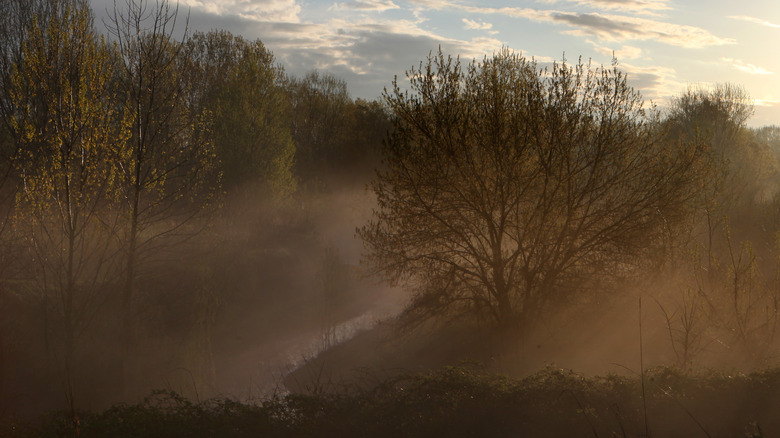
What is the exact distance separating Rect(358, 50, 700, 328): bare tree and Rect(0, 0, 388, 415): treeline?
15.9 ft

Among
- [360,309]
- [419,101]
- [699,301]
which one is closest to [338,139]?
[360,309]

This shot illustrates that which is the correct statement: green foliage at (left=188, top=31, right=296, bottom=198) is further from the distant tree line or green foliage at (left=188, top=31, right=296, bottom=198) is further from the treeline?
the distant tree line

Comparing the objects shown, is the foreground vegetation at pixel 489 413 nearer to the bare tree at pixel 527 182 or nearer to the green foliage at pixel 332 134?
the bare tree at pixel 527 182

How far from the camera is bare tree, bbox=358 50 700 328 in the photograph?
1264 cm

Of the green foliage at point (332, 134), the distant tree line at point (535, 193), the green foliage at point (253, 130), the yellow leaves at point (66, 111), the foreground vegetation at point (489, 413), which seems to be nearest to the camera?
the foreground vegetation at point (489, 413)

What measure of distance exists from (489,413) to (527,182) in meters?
6.11

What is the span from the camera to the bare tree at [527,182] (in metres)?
12.6

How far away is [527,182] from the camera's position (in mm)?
12688

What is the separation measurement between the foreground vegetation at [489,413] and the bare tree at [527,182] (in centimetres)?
440

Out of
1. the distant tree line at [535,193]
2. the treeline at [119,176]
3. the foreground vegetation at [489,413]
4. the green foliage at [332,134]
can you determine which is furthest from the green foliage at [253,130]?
the foreground vegetation at [489,413]

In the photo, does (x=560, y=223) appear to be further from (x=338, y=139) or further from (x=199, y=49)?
(x=199, y=49)

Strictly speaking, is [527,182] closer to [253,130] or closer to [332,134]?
[253,130]

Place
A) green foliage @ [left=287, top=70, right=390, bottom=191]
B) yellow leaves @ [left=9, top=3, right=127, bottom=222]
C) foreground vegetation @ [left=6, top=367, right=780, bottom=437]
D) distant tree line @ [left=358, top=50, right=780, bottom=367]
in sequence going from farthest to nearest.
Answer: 1. green foliage @ [left=287, top=70, right=390, bottom=191]
2. distant tree line @ [left=358, top=50, right=780, bottom=367]
3. yellow leaves @ [left=9, top=3, right=127, bottom=222]
4. foreground vegetation @ [left=6, top=367, right=780, bottom=437]

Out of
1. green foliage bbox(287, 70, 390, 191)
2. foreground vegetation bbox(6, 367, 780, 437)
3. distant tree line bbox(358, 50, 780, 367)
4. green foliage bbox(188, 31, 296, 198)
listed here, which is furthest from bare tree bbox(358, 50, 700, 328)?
green foliage bbox(287, 70, 390, 191)
